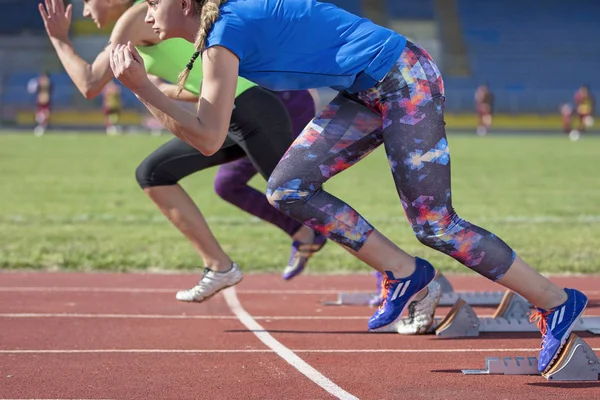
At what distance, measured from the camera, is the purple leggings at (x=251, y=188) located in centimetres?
666

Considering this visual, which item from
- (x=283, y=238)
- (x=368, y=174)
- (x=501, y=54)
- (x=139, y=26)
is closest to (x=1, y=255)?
(x=283, y=238)

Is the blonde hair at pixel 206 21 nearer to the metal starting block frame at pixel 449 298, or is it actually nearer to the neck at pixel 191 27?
the neck at pixel 191 27

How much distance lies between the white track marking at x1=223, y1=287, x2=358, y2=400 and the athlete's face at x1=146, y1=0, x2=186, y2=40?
1622 mm

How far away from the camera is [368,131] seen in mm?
4492

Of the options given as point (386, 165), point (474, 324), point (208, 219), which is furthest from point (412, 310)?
point (386, 165)

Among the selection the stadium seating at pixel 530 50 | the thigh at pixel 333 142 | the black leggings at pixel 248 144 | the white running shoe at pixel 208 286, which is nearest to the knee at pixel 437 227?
the thigh at pixel 333 142

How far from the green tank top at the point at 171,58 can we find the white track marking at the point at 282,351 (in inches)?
53.6

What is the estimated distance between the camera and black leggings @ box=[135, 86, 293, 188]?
574cm

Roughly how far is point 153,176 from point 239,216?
584 centimetres

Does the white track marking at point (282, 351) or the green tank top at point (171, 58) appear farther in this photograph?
the green tank top at point (171, 58)

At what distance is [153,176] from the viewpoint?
229 inches

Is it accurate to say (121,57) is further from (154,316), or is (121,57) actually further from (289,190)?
(154,316)

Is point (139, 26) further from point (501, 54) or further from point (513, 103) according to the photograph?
point (501, 54)

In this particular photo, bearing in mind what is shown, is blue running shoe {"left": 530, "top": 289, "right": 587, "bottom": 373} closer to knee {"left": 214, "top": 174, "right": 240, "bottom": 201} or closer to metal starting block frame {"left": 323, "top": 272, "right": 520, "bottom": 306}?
metal starting block frame {"left": 323, "top": 272, "right": 520, "bottom": 306}
